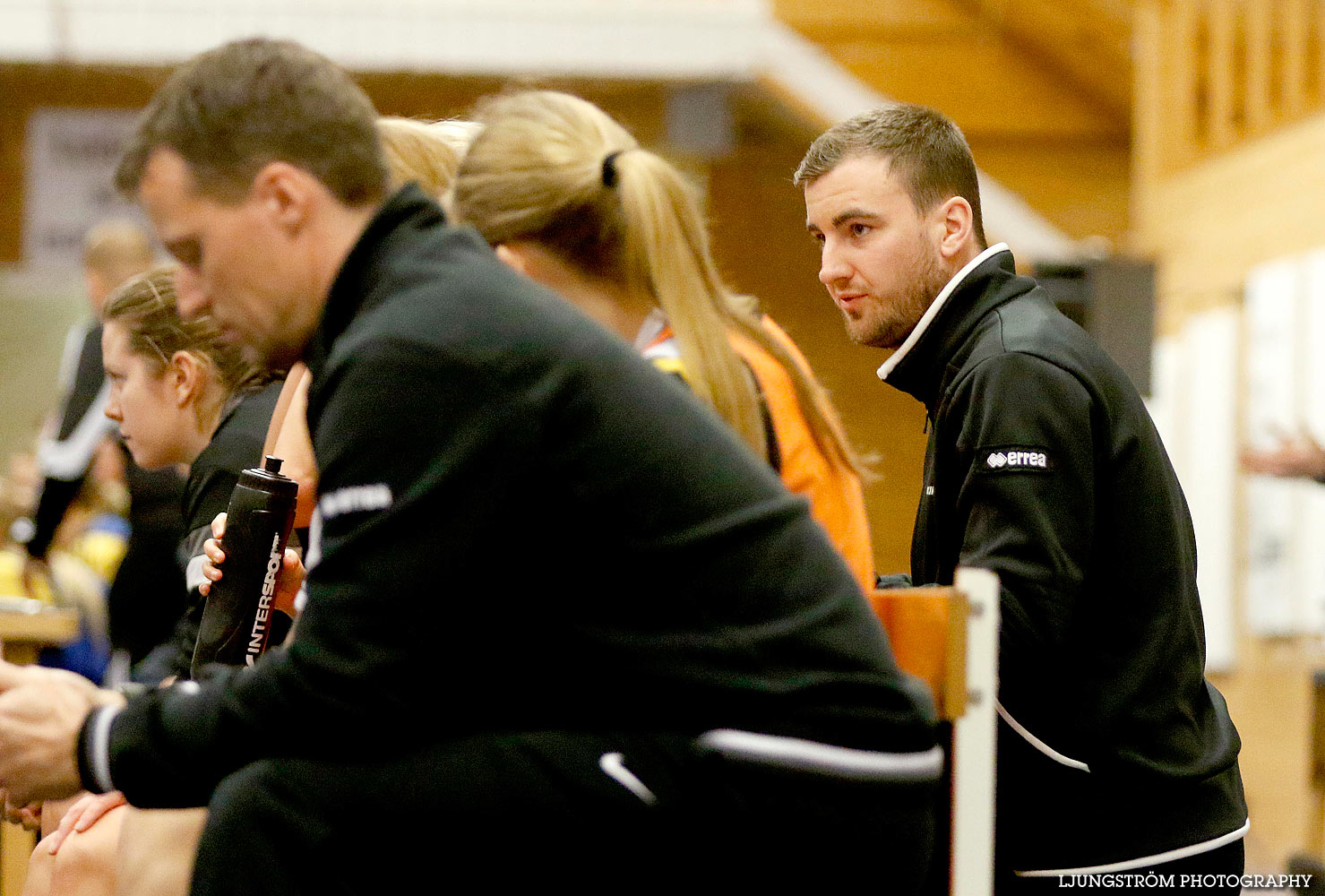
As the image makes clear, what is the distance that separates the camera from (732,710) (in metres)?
1.27

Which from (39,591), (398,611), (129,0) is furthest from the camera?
(129,0)

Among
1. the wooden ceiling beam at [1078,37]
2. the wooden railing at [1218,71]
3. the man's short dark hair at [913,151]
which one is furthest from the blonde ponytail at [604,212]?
the wooden ceiling beam at [1078,37]

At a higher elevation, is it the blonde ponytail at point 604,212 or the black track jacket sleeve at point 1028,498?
the blonde ponytail at point 604,212

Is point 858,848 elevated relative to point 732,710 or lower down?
lower down

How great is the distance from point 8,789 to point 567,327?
1.99 feet

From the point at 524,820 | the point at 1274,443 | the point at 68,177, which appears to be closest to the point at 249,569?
the point at 524,820

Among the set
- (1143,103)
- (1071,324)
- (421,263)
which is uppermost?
(421,263)

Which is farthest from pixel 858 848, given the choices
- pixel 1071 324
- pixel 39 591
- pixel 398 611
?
pixel 39 591

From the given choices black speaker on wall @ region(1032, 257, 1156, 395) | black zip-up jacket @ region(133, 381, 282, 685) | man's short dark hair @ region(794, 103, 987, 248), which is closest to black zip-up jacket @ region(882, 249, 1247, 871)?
man's short dark hair @ region(794, 103, 987, 248)

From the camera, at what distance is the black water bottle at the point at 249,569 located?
5.97ft

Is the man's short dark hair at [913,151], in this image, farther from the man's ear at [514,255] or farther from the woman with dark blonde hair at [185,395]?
the woman with dark blonde hair at [185,395]

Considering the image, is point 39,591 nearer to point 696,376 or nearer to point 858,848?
point 696,376

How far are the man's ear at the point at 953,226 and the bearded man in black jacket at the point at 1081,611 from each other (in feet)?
0.57

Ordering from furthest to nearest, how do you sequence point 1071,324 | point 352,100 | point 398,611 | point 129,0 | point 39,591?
1. point 129,0
2. point 39,591
3. point 1071,324
4. point 352,100
5. point 398,611
